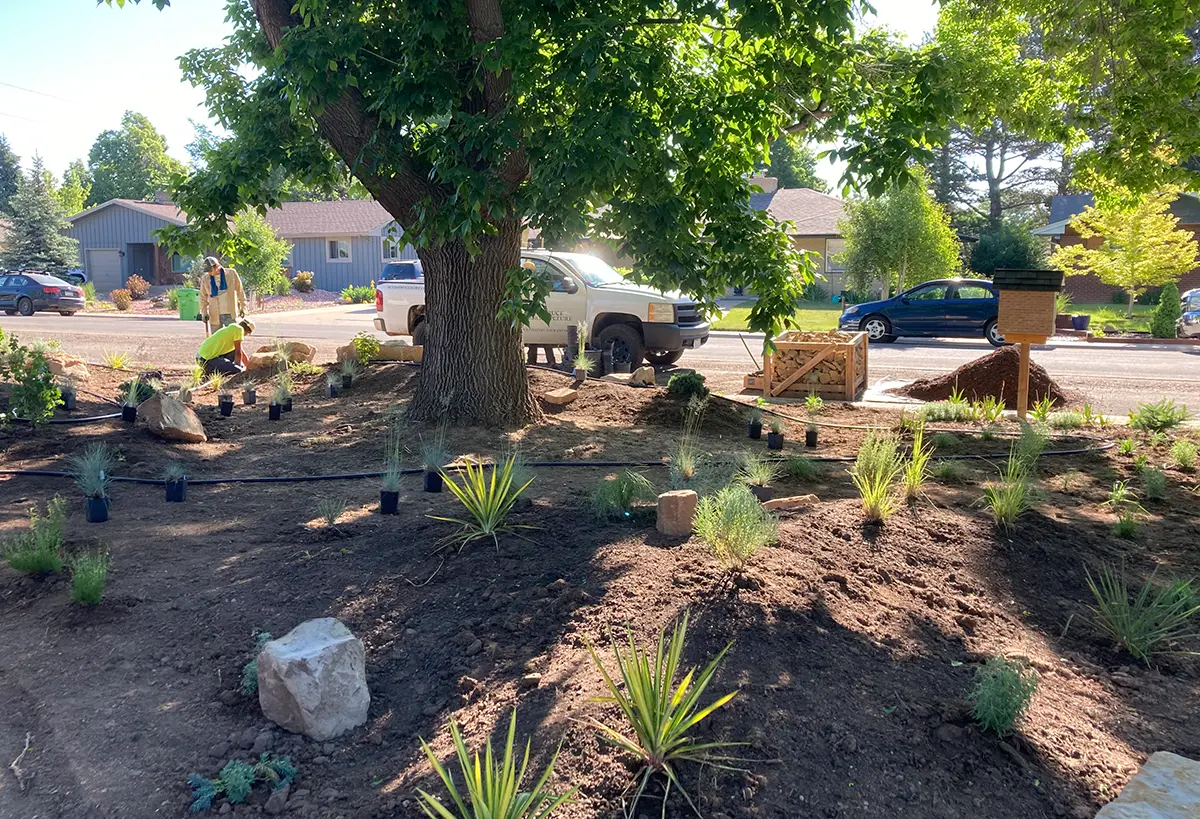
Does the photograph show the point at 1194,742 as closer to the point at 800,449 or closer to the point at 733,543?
the point at 733,543

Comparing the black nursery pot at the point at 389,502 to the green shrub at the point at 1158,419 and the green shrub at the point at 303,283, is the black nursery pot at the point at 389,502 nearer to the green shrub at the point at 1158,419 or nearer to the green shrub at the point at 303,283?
the green shrub at the point at 1158,419

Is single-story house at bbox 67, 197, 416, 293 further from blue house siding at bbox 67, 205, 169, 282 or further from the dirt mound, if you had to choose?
the dirt mound

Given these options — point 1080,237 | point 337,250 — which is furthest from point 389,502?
point 337,250

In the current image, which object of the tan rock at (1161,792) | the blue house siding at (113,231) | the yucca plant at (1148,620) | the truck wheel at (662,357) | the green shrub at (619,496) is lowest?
the tan rock at (1161,792)

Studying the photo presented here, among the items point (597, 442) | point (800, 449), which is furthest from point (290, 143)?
point (800, 449)

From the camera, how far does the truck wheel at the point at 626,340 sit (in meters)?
14.3

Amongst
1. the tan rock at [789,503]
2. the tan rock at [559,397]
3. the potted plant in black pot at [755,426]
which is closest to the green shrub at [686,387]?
the potted plant in black pot at [755,426]

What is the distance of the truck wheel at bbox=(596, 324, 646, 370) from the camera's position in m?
14.3

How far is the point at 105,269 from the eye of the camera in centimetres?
4594

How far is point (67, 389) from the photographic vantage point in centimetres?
912

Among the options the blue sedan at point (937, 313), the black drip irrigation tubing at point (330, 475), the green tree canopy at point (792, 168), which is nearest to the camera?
the black drip irrigation tubing at point (330, 475)

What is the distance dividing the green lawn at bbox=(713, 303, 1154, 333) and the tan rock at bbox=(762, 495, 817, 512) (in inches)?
634

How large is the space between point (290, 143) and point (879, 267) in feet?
73.8

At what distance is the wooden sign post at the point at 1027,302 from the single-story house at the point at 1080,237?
27.5 metres
